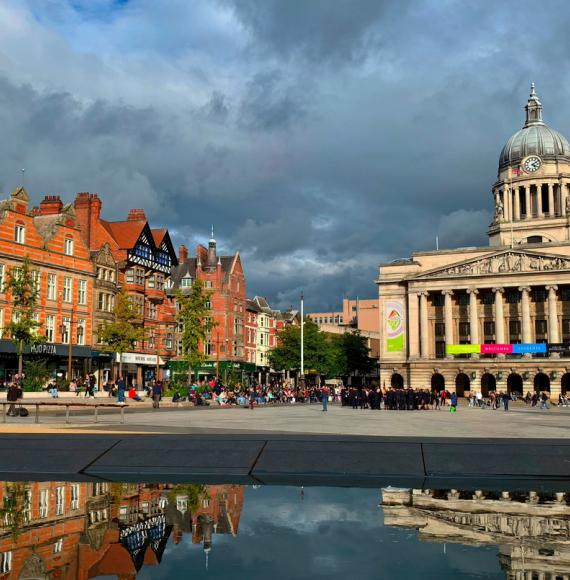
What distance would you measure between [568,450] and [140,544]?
10165 mm

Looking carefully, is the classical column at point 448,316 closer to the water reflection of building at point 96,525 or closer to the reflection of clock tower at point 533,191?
the reflection of clock tower at point 533,191

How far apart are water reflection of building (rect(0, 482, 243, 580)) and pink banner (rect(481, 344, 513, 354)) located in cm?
9369

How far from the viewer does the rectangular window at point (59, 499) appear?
1006 cm

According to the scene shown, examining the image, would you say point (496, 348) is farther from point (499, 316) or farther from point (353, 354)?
point (353, 354)

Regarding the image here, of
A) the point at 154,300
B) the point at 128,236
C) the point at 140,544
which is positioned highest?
the point at 128,236

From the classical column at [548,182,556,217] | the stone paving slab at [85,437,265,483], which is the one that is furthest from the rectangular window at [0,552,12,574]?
the classical column at [548,182,556,217]

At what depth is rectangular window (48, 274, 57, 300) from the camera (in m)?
66.9

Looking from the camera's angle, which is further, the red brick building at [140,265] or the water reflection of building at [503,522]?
the red brick building at [140,265]

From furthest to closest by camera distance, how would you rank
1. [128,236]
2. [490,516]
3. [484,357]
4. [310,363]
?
[310,363] → [484,357] → [128,236] → [490,516]

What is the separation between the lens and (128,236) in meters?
80.5

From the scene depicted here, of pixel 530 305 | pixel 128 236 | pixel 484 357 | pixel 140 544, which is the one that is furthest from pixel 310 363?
pixel 140 544

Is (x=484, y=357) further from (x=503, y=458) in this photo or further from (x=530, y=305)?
(x=503, y=458)

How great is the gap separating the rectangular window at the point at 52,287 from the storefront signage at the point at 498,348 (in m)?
59.6

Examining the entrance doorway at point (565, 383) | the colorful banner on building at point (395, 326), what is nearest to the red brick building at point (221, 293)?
the colorful banner on building at point (395, 326)
